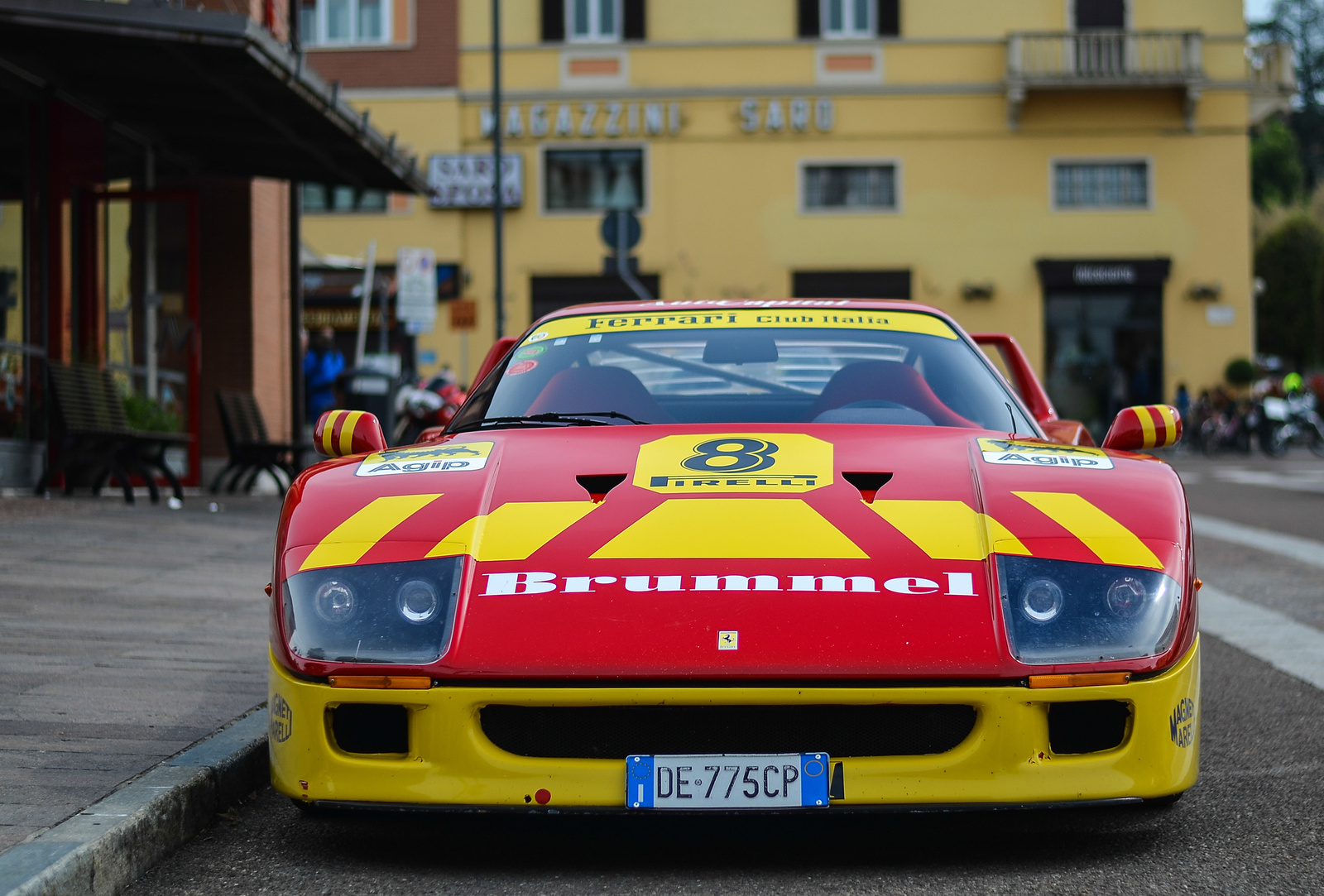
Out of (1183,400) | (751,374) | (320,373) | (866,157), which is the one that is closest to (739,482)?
(751,374)

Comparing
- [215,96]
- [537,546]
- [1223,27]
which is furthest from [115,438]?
[1223,27]

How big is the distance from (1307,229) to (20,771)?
6067 centimetres

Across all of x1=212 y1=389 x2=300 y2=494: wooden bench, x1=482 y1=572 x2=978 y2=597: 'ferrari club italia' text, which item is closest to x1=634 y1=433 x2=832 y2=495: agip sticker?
x1=482 y1=572 x2=978 y2=597: 'ferrari club italia' text

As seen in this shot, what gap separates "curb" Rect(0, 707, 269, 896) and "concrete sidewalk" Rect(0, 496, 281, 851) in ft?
0.25

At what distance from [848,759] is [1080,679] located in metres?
0.45

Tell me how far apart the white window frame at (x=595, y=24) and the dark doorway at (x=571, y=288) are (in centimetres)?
451

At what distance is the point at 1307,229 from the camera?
189 ft

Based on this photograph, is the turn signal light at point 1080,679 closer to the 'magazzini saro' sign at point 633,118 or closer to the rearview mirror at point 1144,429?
the rearview mirror at point 1144,429

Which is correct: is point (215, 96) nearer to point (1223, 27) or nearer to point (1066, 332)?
point (1066, 332)

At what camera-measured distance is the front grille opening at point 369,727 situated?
289 centimetres

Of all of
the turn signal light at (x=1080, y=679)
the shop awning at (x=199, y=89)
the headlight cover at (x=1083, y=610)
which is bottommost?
the turn signal light at (x=1080, y=679)

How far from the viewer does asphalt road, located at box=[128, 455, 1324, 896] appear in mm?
2855

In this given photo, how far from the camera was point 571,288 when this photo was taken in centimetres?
2909

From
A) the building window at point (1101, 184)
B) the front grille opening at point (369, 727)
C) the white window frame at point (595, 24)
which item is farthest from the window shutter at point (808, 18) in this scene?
the front grille opening at point (369, 727)
